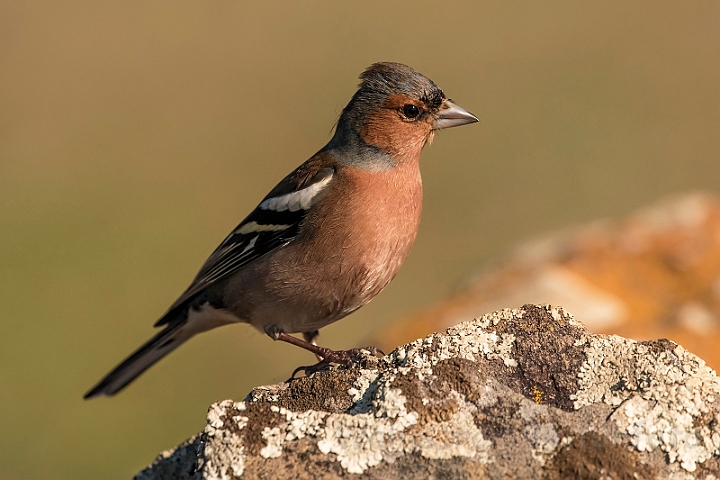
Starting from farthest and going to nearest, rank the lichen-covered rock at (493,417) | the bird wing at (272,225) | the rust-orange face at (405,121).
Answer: the rust-orange face at (405,121)
the bird wing at (272,225)
the lichen-covered rock at (493,417)

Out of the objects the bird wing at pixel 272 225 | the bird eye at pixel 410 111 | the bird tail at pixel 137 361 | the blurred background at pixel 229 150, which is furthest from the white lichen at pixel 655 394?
the blurred background at pixel 229 150

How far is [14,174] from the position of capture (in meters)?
13.8

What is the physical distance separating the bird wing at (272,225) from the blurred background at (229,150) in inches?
113

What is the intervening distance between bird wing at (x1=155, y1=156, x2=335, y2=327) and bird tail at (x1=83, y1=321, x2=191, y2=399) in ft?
0.92

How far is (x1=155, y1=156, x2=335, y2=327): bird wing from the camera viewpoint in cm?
534

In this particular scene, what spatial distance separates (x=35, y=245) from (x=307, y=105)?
5.51 metres

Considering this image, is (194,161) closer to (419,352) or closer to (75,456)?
(75,456)

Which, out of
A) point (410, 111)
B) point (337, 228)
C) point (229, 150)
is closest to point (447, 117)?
point (410, 111)

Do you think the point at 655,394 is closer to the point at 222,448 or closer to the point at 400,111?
the point at 222,448

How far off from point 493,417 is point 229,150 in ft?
40.7

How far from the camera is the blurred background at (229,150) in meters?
9.61

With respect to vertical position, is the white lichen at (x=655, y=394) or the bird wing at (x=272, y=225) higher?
the bird wing at (x=272, y=225)

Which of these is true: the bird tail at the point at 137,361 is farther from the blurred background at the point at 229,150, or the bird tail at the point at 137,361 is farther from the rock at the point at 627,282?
the blurred background at the point at 229,150

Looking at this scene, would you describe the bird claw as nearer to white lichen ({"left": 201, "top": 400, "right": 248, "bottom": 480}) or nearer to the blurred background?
white lichen ({"left": 201, "top": 400, "right": 248, "bottom": 480})
